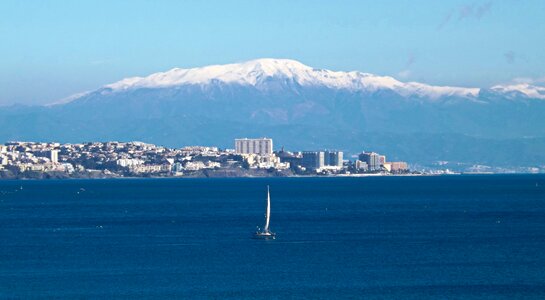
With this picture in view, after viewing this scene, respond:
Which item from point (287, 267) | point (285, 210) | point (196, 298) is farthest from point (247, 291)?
point (285, 210)

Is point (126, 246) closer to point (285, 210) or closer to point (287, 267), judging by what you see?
point (287, 267)

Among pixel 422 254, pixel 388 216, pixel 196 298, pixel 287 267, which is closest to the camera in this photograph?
pixel 196 298

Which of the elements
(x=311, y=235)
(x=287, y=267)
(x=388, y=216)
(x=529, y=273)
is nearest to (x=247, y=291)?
(x=287, y=267)

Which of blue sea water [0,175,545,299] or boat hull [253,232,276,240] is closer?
blue sea water [0,175,545,299]

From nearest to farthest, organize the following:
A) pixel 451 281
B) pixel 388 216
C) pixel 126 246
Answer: pixel 451 281 < pixel 126 246 < pixel 388 216

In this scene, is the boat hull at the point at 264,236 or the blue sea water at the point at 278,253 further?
the boat hull at the point at 264,236

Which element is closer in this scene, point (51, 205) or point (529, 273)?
point (529, 273)
